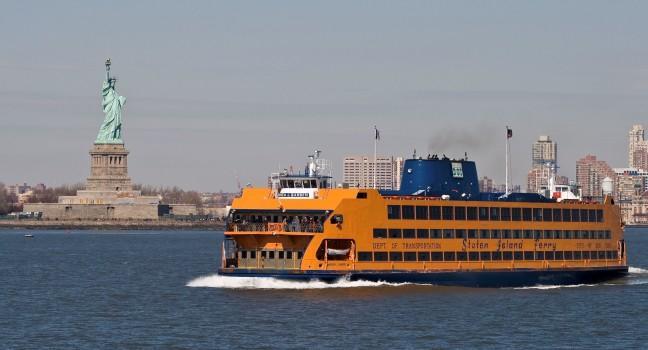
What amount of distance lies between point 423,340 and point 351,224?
14026 mm

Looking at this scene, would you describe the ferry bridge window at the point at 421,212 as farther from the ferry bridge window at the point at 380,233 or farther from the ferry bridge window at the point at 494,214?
the ferry bridge window at the point at 494,214

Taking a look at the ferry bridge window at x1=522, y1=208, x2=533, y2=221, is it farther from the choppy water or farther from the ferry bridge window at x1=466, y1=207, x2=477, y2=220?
the ferry bridge window at x1=466, y1=207, x2=477, y2=220

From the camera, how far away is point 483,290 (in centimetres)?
7069

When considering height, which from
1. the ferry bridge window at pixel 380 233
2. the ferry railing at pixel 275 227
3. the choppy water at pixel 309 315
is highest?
the ferry railing at pixel 275 227

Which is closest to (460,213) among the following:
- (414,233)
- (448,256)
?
(448,256)

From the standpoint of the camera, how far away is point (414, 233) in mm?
68625

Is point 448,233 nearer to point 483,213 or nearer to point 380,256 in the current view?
point 483,213

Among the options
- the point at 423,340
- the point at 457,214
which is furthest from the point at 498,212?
the point at 423,340

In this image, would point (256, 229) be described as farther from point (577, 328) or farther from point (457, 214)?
point (577, 328)

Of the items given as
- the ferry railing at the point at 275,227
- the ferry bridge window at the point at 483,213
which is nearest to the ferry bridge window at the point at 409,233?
the ferry railing at the point at 275,227

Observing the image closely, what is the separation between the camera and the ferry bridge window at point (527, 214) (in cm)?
7469

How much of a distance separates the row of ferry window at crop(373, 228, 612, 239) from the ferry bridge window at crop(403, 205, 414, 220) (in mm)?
610

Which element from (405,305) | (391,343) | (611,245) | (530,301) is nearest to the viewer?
(391,343)

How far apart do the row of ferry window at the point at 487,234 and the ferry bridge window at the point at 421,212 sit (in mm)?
570
